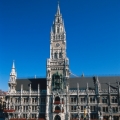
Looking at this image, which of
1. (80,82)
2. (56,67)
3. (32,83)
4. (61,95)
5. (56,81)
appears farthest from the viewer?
(32,83)

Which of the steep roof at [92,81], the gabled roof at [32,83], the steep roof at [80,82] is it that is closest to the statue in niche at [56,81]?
the steep roof at [80,82]

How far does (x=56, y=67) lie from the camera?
80.8m

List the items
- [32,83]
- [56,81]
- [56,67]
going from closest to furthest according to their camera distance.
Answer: [56,81], [56,67], [32,83]

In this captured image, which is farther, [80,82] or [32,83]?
[32,83]

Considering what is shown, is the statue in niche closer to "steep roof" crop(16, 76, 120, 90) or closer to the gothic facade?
the gothic facade

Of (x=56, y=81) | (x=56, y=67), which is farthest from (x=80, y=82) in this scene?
(x=56, y=67)

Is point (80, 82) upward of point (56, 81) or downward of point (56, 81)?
downward

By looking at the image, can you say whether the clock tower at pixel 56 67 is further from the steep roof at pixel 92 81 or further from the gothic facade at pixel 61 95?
the steep roof at pixel 92 81

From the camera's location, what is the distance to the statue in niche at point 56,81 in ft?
258

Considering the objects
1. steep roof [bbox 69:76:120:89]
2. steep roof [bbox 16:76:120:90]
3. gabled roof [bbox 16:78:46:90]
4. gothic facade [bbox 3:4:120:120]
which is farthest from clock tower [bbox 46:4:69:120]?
gabled roof [bbox 16:78:46:90]

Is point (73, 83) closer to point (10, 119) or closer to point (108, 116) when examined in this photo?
Result: point (108, 116)

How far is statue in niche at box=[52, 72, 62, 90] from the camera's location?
78.5 metres

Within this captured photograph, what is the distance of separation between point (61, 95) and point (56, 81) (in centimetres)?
586

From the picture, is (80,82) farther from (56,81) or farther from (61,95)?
(61,95)
